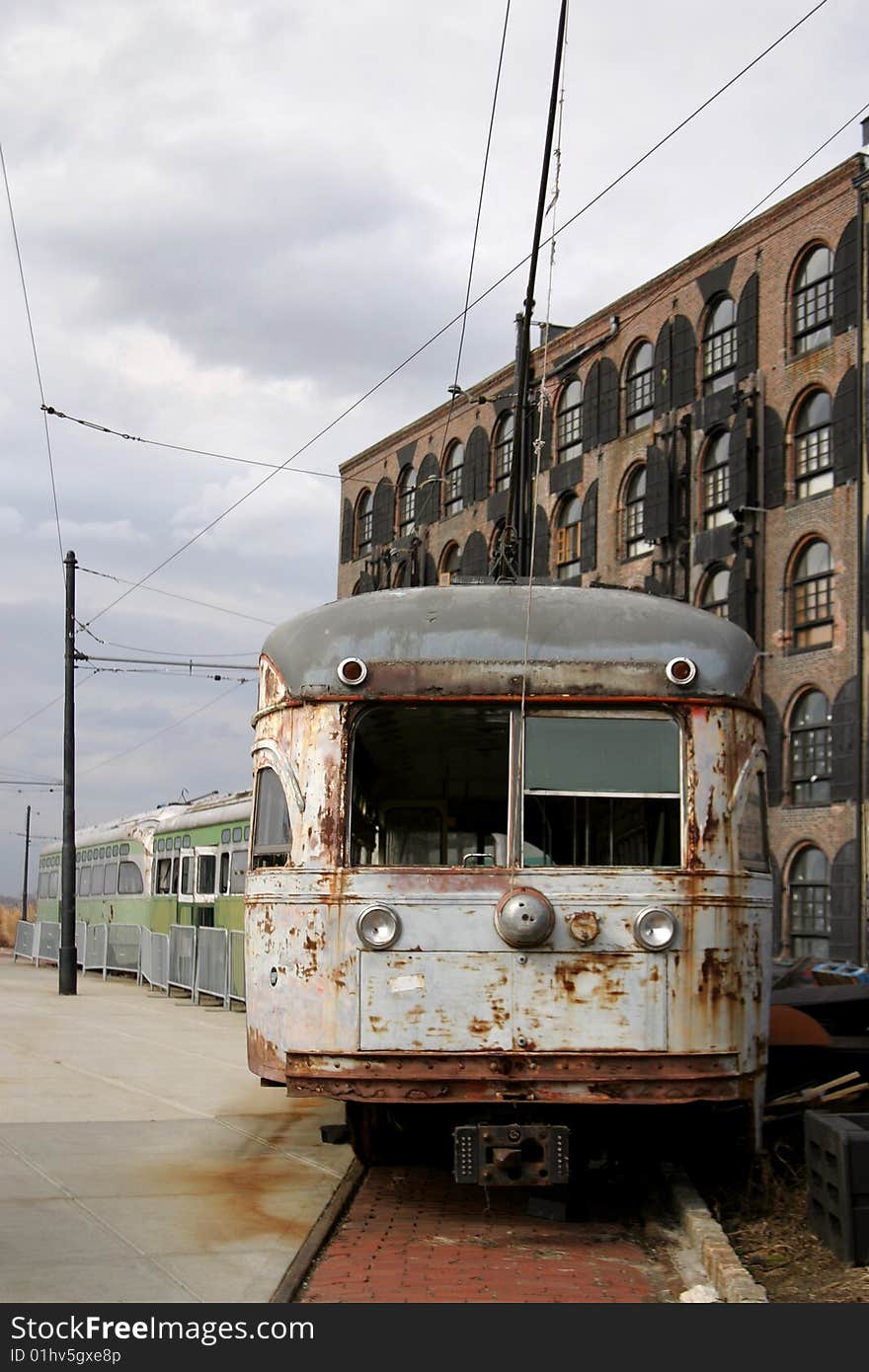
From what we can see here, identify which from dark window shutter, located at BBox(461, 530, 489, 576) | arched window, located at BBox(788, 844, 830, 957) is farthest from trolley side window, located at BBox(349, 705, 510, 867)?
dark window shutter, located at BBox(461, 530, 489, 576)

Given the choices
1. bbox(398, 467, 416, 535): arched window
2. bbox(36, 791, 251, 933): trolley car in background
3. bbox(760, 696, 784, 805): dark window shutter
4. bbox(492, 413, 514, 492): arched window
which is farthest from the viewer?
bbox(398, 467, 416, 535): arched window

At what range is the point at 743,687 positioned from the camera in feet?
27.7

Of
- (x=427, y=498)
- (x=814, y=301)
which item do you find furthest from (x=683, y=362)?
(x=427, y=498)

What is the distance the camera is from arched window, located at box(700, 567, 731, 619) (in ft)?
123

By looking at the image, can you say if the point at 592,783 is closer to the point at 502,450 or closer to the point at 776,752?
the point at 776,752

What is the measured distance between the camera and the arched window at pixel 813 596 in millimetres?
34438

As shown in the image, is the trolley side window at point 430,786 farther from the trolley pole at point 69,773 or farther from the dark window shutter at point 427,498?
the dark window shutter at point 427,498

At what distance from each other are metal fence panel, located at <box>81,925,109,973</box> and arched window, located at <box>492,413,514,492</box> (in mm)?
20844

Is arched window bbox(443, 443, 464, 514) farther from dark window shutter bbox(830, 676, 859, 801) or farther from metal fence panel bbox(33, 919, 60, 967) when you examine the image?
metal fence panel bbox(33, 919, 60, 967)

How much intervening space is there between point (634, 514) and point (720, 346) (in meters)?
5.19

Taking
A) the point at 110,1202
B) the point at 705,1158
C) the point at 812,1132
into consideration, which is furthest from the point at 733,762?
the point at 110,1202

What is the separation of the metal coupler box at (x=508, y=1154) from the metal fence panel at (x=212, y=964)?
14.6 m

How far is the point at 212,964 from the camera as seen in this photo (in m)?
22.7

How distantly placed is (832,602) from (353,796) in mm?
27476
